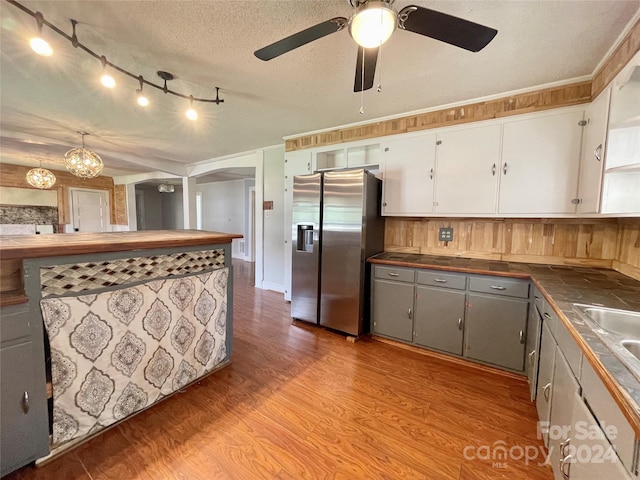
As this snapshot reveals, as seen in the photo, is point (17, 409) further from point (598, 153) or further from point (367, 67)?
point (598, 153)

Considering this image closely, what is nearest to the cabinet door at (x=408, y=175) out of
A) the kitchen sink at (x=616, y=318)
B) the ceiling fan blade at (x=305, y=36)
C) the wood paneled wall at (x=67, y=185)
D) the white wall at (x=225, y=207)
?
the kitchen sink at (x=616, y=318)

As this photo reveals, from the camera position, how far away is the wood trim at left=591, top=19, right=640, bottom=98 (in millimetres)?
1527

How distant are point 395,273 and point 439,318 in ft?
1.87

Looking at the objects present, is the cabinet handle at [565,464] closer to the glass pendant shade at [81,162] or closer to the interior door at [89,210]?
the glass pendant shade at [81,162]

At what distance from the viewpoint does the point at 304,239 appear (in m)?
3.25

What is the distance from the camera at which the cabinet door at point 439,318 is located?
239cm

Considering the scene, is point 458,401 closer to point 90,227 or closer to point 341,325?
point 341,325

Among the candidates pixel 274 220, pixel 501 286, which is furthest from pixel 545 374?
pixel 274 220

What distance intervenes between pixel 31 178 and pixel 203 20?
5.68 metres

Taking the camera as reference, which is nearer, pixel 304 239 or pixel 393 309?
pixel 393 309

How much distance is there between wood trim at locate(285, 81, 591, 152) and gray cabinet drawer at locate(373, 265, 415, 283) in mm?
Answer: 1563

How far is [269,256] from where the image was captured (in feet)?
15.2

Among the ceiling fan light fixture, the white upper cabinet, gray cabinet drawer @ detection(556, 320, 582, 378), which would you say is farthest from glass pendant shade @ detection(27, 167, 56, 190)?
the white upper cabinet

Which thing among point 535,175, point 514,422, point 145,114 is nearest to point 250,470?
point 514,422
